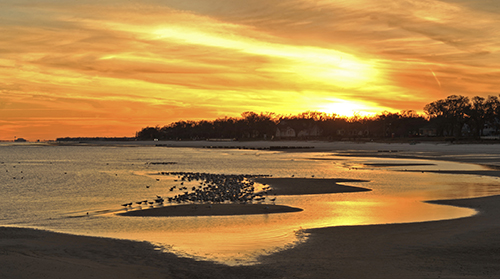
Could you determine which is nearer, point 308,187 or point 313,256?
point 313,256

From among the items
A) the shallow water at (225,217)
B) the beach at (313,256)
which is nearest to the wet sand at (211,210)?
the shallow water at (225,217)

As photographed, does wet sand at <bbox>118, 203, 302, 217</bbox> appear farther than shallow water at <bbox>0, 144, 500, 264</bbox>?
Yes

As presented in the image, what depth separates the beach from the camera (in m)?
10.2

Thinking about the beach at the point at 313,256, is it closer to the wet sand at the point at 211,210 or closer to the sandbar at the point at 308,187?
the wet sand at the point at 211,210

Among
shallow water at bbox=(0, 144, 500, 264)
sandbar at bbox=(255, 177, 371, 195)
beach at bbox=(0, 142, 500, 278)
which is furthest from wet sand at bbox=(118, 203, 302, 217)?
sandbar at bbox=(255, 177, 371, 195)

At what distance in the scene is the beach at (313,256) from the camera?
10.2m

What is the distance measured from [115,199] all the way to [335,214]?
40.0 ft

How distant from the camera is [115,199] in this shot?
79.8 ft

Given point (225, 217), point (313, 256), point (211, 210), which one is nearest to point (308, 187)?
point (211, 210)

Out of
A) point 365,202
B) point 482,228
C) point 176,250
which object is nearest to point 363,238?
point 482,228

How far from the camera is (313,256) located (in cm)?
1166

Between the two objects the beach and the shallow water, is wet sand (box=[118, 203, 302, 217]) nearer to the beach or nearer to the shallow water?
the shallow water

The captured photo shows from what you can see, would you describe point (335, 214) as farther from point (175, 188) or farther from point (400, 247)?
point (175, 188)

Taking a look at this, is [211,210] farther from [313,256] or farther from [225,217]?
[313,256]
